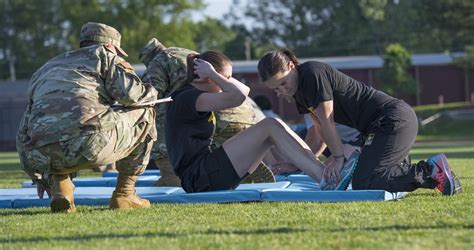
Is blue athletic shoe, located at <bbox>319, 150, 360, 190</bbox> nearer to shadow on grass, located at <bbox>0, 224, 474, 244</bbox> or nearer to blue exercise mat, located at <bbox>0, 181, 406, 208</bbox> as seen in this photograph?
blue exercise mat, located at <bbox>0, 181, 406, 208</bbox>

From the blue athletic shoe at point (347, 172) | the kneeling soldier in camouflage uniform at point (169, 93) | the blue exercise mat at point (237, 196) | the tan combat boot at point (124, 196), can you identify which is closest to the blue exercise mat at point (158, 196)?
the blue exercise mat at point (237, 196)

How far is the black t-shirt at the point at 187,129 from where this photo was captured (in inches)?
247

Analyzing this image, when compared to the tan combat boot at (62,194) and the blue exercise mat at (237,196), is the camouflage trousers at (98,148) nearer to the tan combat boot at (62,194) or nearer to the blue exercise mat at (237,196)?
the tan combat boot at (62,194)

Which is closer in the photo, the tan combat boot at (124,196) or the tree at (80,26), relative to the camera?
the tan combat boot at (124,196)

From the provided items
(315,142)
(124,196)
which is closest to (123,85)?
(124,196)

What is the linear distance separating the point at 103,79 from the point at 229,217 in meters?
1.36

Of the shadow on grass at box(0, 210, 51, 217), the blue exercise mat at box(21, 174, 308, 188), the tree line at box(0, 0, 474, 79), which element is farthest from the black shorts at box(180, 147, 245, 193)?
the tree line at box(0, 0, 474, 79)

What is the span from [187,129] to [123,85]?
870 mm

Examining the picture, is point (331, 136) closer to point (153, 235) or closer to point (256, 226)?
point (256, 226)

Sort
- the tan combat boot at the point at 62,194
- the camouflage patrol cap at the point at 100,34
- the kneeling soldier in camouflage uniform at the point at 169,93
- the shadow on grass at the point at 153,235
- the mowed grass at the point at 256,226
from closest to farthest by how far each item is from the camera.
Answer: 1. the mowed grass at the point at 256,226
2. the shadow on grass at the point at 153,235
3. the tan combat boot at the point at 62,194
4. the camouflage patrol cap at the point at 100,34
5. the kneeling soldier in camouflage uniform at the point at 169,93

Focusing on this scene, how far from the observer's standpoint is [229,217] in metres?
5.29

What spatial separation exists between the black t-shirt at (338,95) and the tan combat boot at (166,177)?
1.97 metres

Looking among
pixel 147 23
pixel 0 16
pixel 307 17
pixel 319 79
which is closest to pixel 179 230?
pixel 319 79

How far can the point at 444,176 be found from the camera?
6391mm
